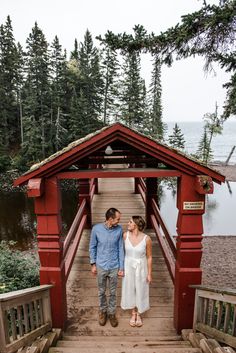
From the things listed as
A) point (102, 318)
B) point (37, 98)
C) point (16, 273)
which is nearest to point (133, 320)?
point (102, 318)

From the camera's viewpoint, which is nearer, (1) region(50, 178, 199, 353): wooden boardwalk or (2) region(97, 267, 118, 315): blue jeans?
(1) region(50, 178, 199, 353): wooden boardwalk

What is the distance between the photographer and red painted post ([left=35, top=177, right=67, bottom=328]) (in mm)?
4035

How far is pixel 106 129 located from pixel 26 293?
2.28m

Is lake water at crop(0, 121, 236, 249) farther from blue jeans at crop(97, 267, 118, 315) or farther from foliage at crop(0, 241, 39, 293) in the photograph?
blue jeans at crop(97, 267, 118, 315)

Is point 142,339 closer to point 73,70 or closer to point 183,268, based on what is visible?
point 183,268

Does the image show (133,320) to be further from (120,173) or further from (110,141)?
(110,141)

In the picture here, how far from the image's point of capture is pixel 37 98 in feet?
109

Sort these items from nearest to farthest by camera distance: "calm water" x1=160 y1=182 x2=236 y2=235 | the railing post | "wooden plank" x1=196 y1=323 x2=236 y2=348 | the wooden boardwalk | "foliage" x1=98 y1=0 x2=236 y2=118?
the railing post
"wooden plank" x1=196 y1=323 x2=236 y2=348
the wooden boardwalk
"foliage" x1=98 y1=0 x2=236 y2=118
"calm water" x1=160 y1=182 x2=236 y2=235

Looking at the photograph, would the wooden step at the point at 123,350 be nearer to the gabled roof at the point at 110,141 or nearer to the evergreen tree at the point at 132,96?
the gabled roof at the point at 110,141

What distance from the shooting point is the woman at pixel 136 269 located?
4.09 meters

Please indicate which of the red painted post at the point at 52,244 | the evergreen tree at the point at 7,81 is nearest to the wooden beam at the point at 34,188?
the red painted post at the point at 52,244

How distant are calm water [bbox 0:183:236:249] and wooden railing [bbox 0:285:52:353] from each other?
38.3 ft

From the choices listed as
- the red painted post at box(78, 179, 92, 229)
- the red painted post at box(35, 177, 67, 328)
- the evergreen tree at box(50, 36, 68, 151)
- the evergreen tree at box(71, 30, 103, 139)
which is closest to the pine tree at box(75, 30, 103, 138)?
the evergreen tree at box(71, 30, 103, 139)

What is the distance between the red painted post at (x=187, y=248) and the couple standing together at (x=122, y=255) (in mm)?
471
